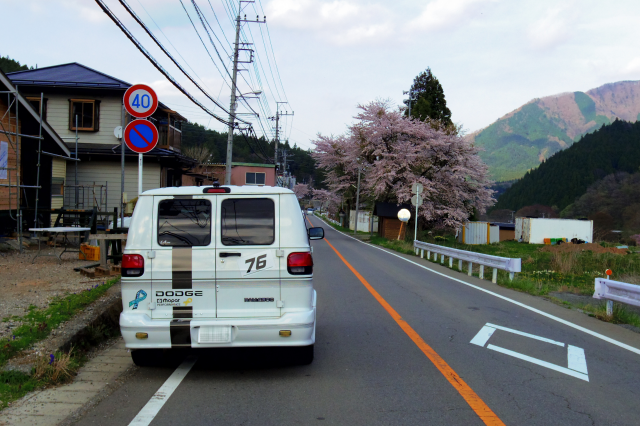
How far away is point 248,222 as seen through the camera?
16.1 feet

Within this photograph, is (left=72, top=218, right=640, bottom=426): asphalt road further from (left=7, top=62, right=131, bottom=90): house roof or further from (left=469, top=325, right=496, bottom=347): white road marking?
(left=7, top=62, right=131, bottom=90): house roof

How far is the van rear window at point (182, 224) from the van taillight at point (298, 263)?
0.82 m

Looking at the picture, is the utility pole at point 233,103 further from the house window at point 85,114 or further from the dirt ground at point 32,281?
the dirt ground at point 32,281

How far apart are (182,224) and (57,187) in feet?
63.3

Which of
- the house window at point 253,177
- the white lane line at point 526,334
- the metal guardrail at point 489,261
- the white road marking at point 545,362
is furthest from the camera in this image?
the house window at point 253,177

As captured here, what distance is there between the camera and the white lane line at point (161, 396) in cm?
400

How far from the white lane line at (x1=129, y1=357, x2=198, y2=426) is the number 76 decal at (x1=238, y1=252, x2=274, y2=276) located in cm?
130

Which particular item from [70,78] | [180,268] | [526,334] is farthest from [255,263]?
[70,78]

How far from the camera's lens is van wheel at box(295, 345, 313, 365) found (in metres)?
5.25

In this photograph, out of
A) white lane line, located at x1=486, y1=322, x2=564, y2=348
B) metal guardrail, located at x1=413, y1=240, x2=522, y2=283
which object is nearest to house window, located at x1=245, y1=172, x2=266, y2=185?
metal guardrail, located at x1=413, y1=240, x2=522, y2=283

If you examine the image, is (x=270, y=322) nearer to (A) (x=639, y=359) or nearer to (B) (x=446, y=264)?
(A) (x=639, y=359)

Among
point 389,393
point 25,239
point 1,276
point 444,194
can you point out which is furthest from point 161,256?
point 444,194

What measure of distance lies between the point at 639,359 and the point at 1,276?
A: 34.9ft

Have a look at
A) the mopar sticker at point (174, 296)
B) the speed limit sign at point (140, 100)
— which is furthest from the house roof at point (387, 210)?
the mopar sticker at point (174, 296)
